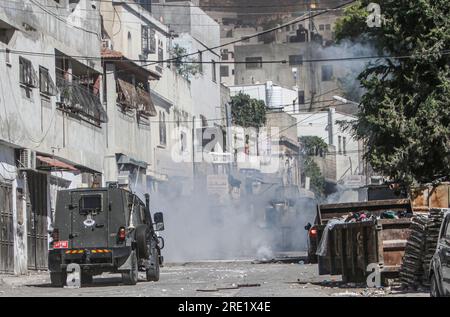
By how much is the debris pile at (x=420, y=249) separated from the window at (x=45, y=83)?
1852 centimetres

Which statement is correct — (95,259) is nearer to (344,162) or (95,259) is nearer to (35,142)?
(35,142)

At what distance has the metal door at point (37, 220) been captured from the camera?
34.2m

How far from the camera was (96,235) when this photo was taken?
25.4m

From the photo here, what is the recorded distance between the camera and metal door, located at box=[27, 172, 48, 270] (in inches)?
1348

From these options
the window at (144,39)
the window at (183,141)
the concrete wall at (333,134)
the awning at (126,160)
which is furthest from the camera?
the concrete wall at (333,134)

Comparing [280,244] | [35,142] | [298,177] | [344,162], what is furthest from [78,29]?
[344,162]

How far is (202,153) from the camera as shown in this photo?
67.8m

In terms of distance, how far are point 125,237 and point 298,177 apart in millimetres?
65385

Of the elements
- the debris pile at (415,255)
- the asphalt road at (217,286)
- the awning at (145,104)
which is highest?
the awning at (145,104)

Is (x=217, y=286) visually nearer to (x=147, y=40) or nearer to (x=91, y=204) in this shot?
(x=91, y=204)

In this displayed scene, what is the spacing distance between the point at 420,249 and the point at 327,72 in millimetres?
82092

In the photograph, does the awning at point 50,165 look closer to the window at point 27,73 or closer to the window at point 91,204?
the window at point 27,73

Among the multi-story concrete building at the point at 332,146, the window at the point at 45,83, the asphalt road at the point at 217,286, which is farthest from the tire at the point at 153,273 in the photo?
the multi-story concrete building at the point at 332,146

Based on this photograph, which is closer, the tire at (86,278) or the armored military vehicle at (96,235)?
the armored military vehicle at (96,235)
